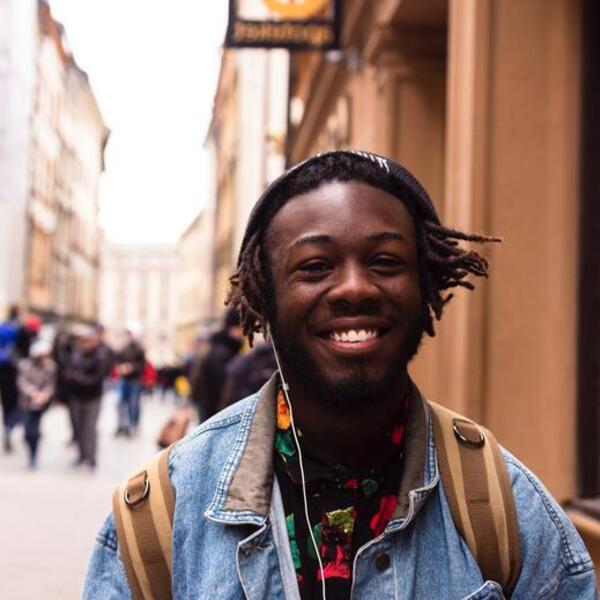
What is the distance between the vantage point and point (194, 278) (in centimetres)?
8694

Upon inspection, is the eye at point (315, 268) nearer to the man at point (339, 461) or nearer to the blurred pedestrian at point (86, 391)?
the man at point (339, 461)

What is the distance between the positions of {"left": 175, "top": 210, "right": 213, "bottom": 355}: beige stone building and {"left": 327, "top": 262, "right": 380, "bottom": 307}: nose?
62.3m

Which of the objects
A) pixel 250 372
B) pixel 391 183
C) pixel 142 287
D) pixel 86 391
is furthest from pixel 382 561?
pixel 142 287

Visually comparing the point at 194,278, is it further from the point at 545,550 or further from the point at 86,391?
the point at 545,550

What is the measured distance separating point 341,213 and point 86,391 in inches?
470

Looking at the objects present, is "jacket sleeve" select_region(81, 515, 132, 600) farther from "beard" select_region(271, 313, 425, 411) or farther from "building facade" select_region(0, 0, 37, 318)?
"building facade" select_region(0, 0, 37, 318)

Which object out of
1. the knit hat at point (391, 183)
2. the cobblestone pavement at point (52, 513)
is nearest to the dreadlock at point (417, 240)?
the knit hat at point (391, 183)

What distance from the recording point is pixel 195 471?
190 centimetres

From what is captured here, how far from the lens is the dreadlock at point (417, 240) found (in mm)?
1941

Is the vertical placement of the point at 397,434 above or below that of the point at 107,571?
above

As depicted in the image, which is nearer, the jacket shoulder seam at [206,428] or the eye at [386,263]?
the eye at [386,263]

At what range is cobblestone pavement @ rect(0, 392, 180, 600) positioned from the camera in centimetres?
703

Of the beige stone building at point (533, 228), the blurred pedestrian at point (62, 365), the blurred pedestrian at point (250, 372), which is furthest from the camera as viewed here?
the blurred pedestrian at point (62, 365)

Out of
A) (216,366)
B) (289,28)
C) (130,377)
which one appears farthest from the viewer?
(130,377)
